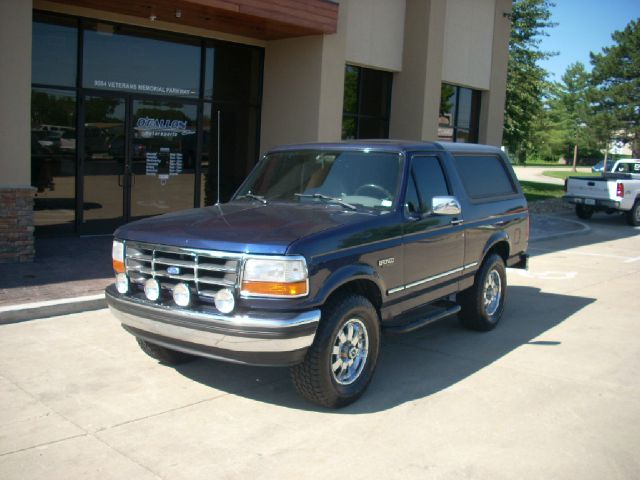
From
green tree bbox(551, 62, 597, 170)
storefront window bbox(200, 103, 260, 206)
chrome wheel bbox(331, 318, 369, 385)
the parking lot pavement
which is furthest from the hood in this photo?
green tree bbox(551, 62, 597, 170)

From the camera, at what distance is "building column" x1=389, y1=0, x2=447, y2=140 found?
1645 cm

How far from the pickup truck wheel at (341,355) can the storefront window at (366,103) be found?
453 inches

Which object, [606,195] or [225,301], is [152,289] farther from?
[606,195]

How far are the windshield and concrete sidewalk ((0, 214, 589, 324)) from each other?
2506mm

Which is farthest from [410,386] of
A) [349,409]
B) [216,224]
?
[216,224]

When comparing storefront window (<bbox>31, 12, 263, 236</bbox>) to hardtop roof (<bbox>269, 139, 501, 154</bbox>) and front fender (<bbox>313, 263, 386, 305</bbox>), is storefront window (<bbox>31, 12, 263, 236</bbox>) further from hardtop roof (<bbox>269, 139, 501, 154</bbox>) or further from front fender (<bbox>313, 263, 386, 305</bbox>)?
front fender (<bbox>313, 263, 386, 305</bbox>)

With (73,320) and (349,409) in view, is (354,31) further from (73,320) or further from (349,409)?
(349,409)

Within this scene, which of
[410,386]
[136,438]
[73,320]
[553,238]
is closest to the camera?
[136,438]

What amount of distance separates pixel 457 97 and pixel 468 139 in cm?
148

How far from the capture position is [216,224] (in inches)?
209

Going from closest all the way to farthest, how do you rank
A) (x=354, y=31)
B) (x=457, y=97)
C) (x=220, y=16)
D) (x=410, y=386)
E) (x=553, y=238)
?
(x=410, y=386) < (x=220, y=16) < (x=354, y=31) < (x=553, y=238) < (x=457, y=97)

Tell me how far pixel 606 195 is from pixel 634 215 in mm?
1189

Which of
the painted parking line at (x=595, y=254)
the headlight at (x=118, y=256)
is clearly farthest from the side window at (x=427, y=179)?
the painted parking line at (x=595, y=254)

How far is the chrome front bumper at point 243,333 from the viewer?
4.63m
